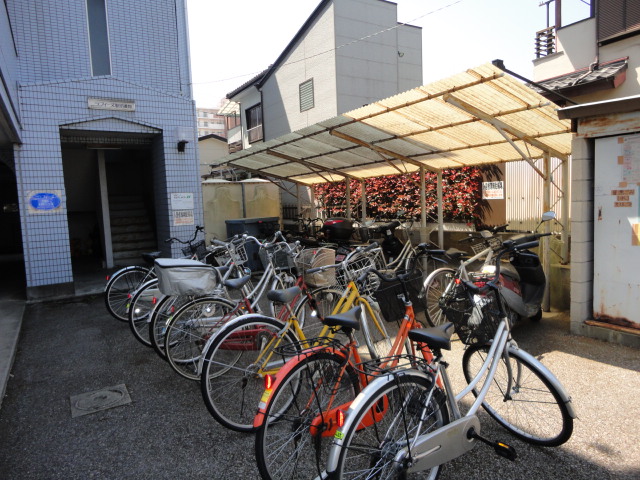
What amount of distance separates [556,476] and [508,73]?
3.49 meters

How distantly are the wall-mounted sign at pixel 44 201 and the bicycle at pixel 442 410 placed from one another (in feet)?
22.5

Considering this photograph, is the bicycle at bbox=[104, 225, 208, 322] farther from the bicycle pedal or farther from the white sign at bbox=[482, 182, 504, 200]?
the white sign at bbox=[482, 182, 504, 200]

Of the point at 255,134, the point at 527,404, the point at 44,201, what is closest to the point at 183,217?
the point at 44,201

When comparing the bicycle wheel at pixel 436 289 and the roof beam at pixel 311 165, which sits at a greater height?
the roof beam at pixel 311 165

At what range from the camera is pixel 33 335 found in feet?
17.8

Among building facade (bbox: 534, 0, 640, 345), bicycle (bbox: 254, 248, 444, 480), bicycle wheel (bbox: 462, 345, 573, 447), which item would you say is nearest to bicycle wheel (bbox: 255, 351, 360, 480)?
bicycle (bbox: 254, 248, 444, 480)

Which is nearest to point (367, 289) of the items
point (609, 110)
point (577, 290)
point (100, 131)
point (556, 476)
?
point (556, 476)

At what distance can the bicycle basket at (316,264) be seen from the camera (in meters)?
4.36

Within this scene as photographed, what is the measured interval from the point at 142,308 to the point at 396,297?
333cm

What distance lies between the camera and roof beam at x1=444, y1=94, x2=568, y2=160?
488 cm

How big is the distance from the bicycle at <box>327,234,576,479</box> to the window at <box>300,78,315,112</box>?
1355 cm

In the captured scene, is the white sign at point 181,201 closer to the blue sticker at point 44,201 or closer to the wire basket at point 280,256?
the blue sticker at point 44,201

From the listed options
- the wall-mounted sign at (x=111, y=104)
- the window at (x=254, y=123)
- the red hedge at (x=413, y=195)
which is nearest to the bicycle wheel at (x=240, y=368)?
the red hedge at (x=413, y=195)

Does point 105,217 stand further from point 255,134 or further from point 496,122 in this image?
point 255,134
